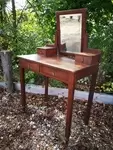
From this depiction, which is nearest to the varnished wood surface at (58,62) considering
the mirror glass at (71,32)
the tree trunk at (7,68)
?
the mirror glass at (71,32)

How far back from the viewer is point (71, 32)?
199 centimetres

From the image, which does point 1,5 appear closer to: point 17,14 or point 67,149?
point 17,14

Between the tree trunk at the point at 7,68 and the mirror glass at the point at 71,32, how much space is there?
2.99 ft

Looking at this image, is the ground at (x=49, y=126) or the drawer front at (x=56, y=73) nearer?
the drawer front at (x=56, y=73)

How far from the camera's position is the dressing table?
1.70 m

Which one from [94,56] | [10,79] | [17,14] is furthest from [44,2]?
[94,56]

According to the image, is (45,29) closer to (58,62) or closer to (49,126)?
(58,62)

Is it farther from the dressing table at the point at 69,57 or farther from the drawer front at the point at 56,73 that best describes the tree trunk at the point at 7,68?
the drawer front at the point at 56,73

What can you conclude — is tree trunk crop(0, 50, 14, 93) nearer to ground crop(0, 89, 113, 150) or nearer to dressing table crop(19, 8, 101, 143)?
ground crop(0, 89, 113, 150)

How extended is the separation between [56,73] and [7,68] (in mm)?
1180

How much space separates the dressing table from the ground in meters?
0.14

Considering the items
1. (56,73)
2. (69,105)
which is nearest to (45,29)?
(56,73)

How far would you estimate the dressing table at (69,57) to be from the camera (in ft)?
5.59

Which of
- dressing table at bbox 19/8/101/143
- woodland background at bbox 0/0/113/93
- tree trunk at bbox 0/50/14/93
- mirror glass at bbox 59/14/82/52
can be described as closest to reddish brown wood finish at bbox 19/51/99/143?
dressing table at bbox 19/8/101/143
